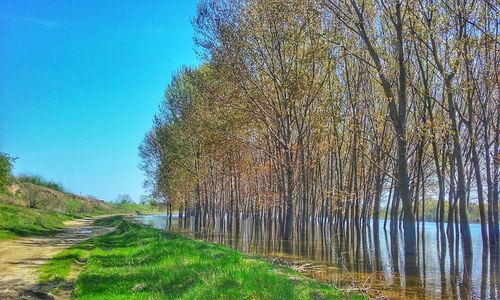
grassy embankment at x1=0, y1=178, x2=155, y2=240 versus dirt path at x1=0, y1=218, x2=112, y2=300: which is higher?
grassy embankment at x1=0, y1=178, x2=155, y2=240

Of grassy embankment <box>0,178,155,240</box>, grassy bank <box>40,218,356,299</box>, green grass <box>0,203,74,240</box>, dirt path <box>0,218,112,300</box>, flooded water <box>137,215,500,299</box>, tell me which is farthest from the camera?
grassy embankment <box>0,178,155,240</box>

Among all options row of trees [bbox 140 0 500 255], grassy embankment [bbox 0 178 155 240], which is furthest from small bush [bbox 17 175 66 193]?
row of trees [bbox 140 0 500 255]

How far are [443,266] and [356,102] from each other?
20.9 meters

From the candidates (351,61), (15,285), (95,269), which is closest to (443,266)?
(95,269)

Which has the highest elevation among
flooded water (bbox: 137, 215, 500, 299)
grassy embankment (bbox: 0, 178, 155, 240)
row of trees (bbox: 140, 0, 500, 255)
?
row of trees (bbox: 140, 0, 500, 255)

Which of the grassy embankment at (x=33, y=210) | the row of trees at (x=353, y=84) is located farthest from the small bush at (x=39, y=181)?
the row of trees at (x=353, y=84)

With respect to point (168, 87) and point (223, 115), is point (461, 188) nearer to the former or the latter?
point (223, 115)

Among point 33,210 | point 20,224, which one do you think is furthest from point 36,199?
point 20,224

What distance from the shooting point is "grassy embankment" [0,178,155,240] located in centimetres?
3468

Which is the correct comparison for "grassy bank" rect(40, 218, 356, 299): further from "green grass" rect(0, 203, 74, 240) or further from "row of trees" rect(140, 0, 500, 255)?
"green grass" rect(0, 203, 74, 240)

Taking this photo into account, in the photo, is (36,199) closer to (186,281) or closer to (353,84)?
(353,84)

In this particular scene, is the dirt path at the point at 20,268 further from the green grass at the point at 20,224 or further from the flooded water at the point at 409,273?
the flooded water at the point at 409,273

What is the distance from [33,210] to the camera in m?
49.0

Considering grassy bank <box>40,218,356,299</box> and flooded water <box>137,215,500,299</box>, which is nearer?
grassy bank <box>40,218,356,299</box>
